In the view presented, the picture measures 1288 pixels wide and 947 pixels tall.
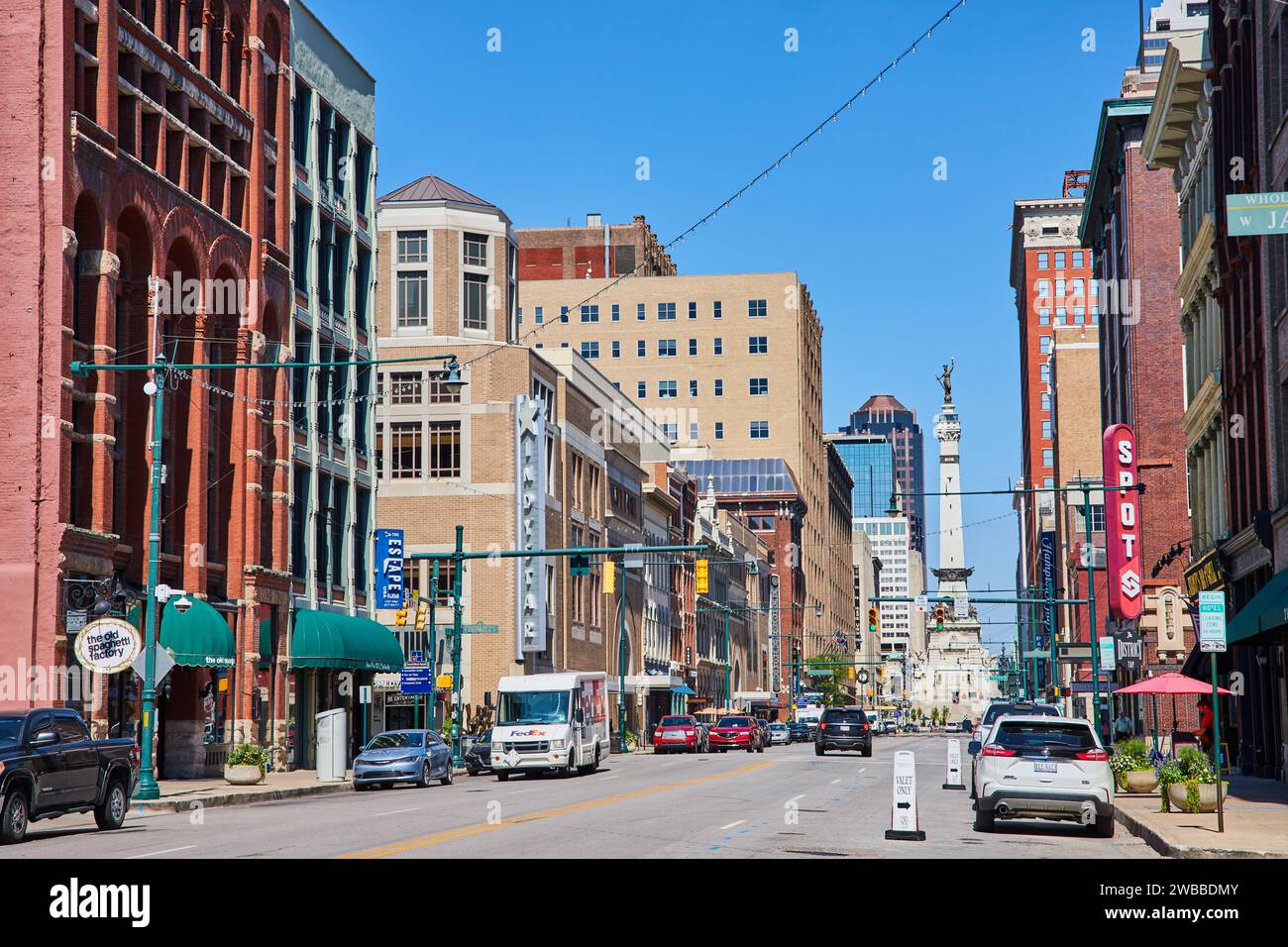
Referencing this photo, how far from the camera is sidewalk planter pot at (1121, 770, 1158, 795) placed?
3531cm

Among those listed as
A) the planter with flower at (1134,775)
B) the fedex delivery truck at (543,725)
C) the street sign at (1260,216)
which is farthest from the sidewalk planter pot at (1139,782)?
the fedex delivery truck at (543,725)

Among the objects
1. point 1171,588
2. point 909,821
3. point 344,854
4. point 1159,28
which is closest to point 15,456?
point 344,854

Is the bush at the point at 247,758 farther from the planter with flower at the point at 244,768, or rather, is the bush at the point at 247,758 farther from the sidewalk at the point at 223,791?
the sidewalk at the point at 223,791

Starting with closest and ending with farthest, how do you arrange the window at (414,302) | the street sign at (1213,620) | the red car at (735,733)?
1. the street sign at (1213,620)
2. the window at (414,302)
3. the red car at (735,733)

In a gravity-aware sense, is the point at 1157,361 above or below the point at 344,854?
above

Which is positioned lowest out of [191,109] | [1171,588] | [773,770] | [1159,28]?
[773,770]

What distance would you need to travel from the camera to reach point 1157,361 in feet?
250

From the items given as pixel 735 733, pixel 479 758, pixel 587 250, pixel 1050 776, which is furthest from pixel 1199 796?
pixel 587 250

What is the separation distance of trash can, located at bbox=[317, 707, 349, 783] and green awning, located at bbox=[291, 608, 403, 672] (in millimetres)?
6603

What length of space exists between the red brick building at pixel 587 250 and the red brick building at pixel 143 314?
327ft

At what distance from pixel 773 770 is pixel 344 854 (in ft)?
109

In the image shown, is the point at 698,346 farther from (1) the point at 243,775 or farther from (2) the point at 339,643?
(1) the point at 243,775

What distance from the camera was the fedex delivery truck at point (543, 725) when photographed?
47.3 meters
